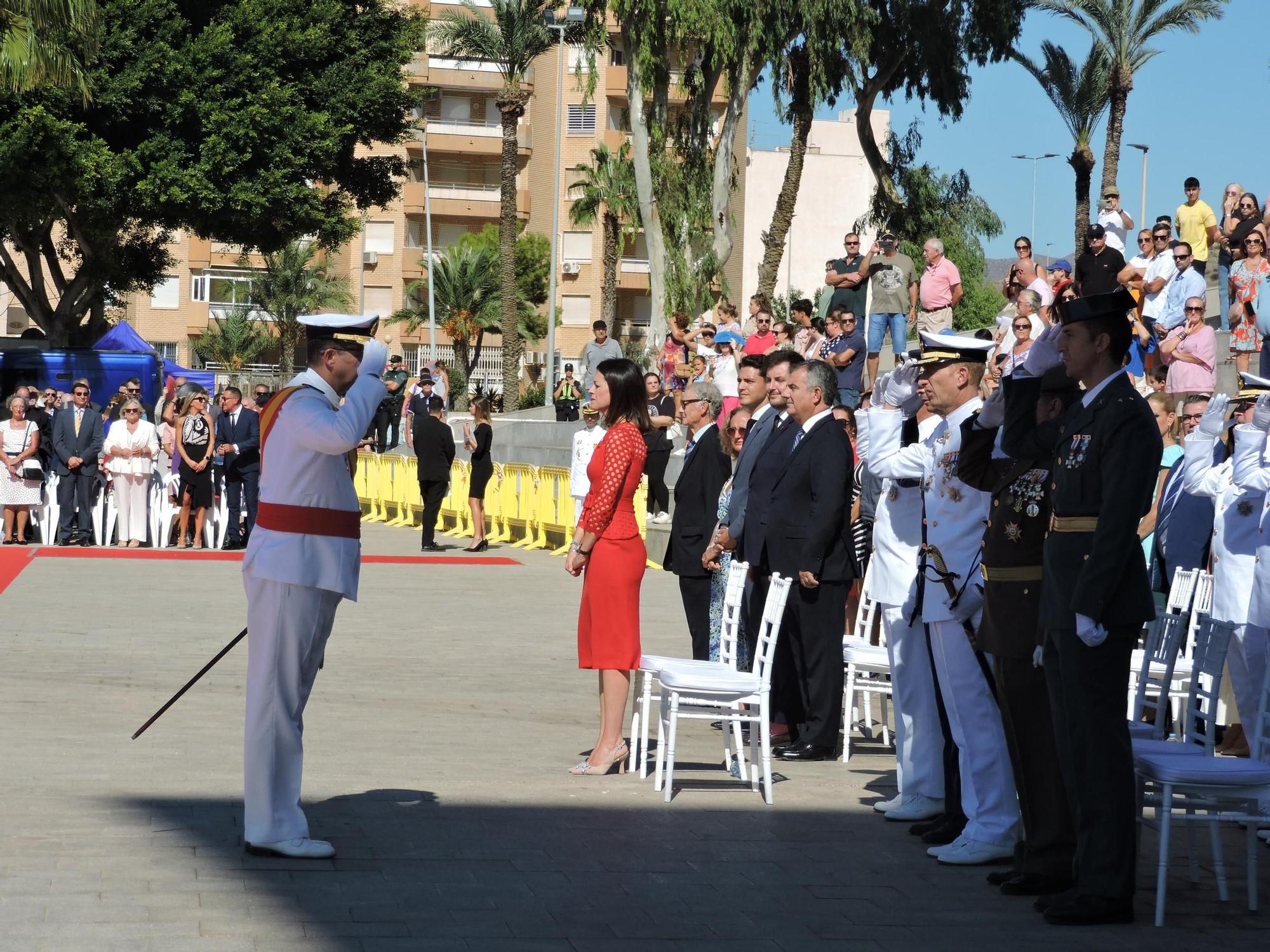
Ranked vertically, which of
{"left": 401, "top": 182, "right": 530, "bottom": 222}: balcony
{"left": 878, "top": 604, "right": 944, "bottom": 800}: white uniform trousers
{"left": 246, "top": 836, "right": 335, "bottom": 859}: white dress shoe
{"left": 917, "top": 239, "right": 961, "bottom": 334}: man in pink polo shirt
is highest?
{"left": 401, "top": 182, "right": 530, "bottom": 222}: balcony

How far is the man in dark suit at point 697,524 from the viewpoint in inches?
401

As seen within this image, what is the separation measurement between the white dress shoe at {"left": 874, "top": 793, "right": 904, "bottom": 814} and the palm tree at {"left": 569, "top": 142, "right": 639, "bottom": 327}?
154ft

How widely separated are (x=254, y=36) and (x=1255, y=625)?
31256 millimetres

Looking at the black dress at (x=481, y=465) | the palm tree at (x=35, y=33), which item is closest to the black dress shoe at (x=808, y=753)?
the black dress at (x=481, y=465)

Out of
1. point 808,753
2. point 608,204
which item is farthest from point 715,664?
point 608,204

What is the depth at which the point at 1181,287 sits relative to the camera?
1922 cm

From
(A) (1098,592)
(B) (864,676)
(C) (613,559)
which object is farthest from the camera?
(B) (864,676)

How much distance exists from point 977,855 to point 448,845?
2.21m

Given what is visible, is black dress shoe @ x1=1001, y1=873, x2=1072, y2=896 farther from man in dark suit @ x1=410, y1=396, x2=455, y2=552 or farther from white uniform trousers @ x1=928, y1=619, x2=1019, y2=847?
man in dark suit @ x1=410, y1=396, x2=455, y2=552

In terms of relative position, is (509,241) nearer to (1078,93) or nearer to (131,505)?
(1078,93)

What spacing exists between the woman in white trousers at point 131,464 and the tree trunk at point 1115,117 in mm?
21052

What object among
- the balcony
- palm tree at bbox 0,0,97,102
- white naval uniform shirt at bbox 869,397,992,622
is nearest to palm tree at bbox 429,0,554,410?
palm tree at bbox 0,0,97,102

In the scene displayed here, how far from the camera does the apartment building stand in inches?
2751

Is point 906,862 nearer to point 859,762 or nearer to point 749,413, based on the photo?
point 859,762
